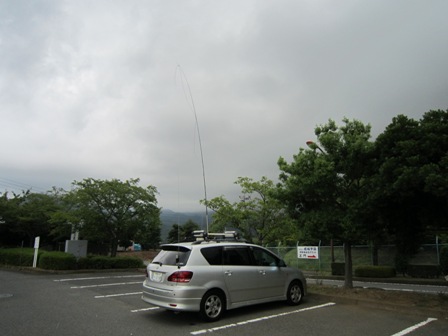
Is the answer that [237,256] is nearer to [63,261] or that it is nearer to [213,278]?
[213,278]

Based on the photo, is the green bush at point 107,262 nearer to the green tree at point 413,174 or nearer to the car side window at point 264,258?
the car side window at point 264,258

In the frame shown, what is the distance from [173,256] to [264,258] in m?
2.31

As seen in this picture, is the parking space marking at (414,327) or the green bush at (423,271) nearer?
the parking space marking at (414,327)

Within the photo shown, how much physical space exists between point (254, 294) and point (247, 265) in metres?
0.64

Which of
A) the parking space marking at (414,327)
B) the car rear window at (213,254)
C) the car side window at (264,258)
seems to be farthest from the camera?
the car side window at (264,258)

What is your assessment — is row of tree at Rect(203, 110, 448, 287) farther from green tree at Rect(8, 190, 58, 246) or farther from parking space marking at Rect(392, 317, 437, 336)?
green tree at Rect(8, 190, 58, 246)

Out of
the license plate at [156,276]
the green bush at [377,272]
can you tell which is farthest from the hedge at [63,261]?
the green bush at [377,272]

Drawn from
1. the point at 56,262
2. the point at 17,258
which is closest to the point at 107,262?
the point at 56,262

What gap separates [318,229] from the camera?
9.98 m

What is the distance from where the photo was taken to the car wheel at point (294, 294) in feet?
26.9

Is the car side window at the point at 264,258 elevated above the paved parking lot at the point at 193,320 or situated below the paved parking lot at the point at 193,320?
above

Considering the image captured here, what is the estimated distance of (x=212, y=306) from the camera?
670cm

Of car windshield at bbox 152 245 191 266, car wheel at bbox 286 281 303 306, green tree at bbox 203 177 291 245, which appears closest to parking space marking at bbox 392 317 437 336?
car wheel at bbox 286 281 303 306

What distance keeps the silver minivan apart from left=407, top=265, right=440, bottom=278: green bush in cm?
1753
